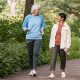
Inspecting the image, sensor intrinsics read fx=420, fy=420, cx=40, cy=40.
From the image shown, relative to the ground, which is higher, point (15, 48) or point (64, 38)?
point (64, 38)

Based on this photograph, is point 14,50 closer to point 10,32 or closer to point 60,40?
point 60,40

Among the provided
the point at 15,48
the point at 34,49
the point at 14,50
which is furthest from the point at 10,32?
the point at 34,49

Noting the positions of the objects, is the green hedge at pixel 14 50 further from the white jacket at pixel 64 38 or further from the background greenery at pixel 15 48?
the white jacket at pixel 64 38

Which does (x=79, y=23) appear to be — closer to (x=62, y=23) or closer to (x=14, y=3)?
(x=14, y=3)

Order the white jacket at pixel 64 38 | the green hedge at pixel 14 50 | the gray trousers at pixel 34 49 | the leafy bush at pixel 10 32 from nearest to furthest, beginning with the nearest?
the white jacket at pixel 64 38 → the gray trousers at pixel 34 49 → the green hedge at pixel 14 50 → the leafy bush at pixel 10 32

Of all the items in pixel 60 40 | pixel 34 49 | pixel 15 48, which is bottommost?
pixel 15 48

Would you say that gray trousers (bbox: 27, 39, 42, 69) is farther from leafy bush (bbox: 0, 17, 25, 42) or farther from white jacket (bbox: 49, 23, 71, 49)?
leafy bush (bbox: 0, 17, 25, 42)

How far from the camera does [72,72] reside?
1362cm

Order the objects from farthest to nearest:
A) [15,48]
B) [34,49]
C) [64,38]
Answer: [15,48] → [34,49] → [64,38]

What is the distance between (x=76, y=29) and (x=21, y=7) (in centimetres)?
1138

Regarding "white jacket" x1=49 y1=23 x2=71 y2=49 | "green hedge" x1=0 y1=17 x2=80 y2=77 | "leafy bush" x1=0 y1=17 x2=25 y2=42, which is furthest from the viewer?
"leafy bush" x1=0 y1=17 x2=25 y2=42

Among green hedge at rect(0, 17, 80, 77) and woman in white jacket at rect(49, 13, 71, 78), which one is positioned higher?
woman in white jacket at rect(49, 13, 71, 78)

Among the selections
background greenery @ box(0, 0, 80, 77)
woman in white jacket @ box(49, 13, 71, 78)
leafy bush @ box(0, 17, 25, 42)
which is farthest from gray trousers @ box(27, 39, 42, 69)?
leafy bush @ box(0, 17, 25, 42)

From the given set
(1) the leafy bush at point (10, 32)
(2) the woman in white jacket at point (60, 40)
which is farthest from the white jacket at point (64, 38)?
(1) the leafy bush at point (10, 32)
